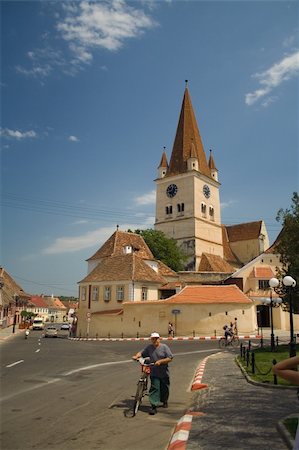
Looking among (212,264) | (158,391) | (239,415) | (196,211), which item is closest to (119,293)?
(212,264)

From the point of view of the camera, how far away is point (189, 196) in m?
71.3

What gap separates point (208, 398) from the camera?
9594 millimetres

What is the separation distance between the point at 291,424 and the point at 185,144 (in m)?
71.7

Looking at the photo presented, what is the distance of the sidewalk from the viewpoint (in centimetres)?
612

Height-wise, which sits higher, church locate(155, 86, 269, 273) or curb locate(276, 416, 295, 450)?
church locate(155, 86, 269, 273)

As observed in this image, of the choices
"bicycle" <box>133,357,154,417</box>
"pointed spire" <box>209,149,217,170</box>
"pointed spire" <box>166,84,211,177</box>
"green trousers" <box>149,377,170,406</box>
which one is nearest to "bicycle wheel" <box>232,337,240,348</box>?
"green trousers" <box>149,377,170,406</box>

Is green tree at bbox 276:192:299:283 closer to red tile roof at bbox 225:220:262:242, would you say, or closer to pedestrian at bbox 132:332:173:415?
pedestrian at bbox 132:332:173:415

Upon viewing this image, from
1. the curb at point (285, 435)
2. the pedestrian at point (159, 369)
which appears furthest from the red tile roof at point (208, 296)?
the curb at point (285, 435)

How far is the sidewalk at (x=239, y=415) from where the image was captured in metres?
6.12

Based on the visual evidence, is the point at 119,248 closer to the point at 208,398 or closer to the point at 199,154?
the point at 199,154

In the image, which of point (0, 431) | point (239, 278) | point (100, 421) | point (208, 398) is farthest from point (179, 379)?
point (239, 278)

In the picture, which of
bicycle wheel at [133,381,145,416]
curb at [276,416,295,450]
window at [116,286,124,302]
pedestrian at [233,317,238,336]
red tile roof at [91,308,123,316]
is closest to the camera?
curb at [276,416,295,450]

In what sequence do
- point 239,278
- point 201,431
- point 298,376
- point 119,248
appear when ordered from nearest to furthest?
1. point 298,376
2. point 201,431
3. point 239,278
4. point 119,248

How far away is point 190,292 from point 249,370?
973 inches
